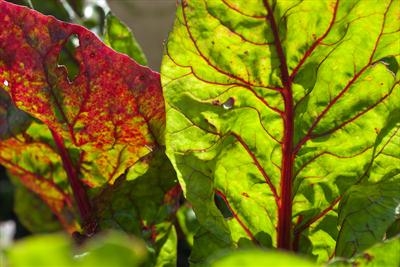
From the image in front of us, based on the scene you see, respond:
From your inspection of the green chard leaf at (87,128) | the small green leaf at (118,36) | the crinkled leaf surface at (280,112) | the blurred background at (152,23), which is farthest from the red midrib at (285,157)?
the blurred background at (152,23)

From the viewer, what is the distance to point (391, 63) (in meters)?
0.56

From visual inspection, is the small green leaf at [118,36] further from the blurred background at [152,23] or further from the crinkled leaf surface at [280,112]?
the blurred background at [152,23]

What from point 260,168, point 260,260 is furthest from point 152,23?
point 260,260

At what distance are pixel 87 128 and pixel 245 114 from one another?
14 cm

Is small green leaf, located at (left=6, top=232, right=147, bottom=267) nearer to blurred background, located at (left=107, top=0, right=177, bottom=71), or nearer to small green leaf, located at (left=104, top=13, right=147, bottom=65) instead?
small green leaf, located at (left=104, top=13, right=147, bottom=65)

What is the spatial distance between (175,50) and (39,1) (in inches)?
14.6

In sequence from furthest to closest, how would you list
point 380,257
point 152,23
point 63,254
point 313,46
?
point 152,23, point 313,46, point 380,257, point 63,254

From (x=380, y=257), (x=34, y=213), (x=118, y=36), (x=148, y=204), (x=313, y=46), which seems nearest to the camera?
(x=380, y=257)

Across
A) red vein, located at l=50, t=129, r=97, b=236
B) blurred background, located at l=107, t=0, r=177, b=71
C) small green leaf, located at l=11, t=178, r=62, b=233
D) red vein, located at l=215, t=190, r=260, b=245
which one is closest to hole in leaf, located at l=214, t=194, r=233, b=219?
red vein, located at l=215, t=190, r=260, b=245

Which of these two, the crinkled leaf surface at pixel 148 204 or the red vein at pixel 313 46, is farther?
the crinkled leaf surface at pixel 148 204

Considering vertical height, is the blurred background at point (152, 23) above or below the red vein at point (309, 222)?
above

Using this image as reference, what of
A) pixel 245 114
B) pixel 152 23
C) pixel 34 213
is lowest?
pixel 34 213

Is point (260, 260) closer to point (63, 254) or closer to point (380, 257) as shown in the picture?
point (63, 254)

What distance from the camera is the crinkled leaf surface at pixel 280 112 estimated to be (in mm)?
544
